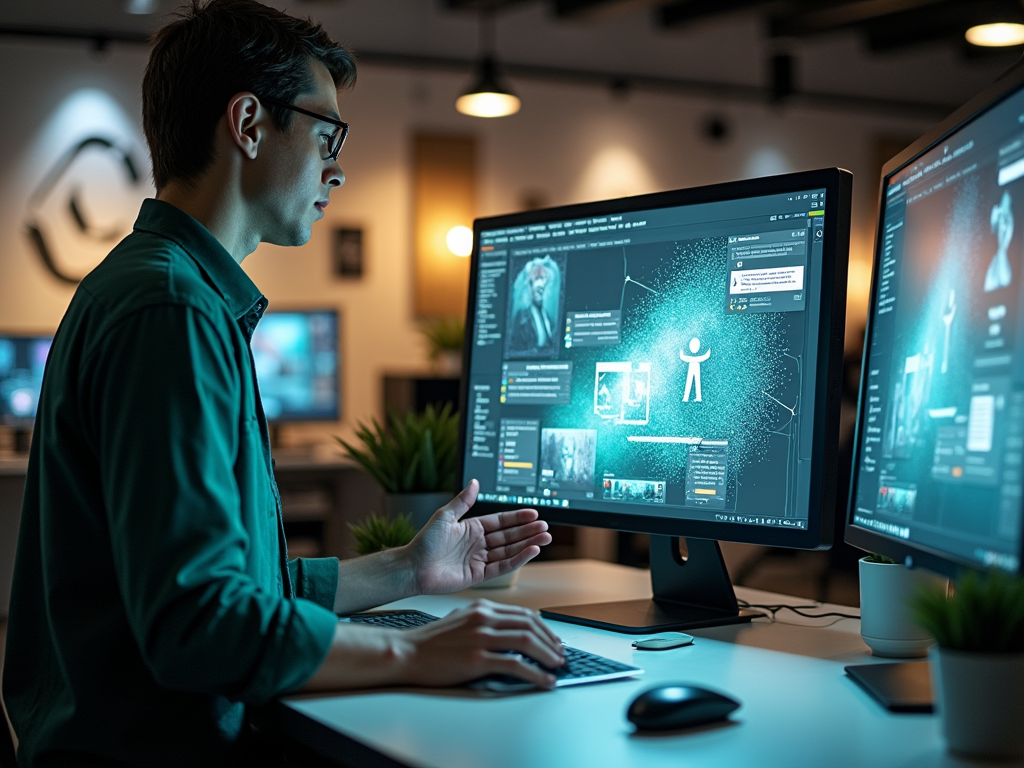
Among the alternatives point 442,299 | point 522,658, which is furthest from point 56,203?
point 522,658

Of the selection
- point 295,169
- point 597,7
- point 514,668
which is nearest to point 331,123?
point 295,169

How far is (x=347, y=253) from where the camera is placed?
22.0 ft

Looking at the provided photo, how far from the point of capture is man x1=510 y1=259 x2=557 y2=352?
1.59 metres

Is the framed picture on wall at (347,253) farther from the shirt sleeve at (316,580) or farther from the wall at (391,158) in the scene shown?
the shirt sleeve at (316,580)

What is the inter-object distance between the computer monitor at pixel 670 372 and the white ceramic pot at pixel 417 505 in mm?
159

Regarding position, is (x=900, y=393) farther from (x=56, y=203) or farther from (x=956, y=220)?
(x=56, y=203)

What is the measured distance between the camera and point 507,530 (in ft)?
5.15

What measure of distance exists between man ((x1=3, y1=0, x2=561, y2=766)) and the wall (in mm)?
4203

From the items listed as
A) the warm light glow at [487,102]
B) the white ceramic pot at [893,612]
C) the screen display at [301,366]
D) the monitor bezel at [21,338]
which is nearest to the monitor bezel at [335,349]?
the screen display at [301,366]

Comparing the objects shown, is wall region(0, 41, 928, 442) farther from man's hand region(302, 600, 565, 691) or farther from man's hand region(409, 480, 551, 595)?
man's hand region(302, 600, 565, 691)

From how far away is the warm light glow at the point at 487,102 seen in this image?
555 cm

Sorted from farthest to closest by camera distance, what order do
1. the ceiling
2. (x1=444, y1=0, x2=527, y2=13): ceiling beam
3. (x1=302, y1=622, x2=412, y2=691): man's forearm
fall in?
(x1=444, y1=0, x2=527, y2=13): ceiling beam
the ceiling
(x1=302, y1=622, x2=412, y2=691): man's forearm

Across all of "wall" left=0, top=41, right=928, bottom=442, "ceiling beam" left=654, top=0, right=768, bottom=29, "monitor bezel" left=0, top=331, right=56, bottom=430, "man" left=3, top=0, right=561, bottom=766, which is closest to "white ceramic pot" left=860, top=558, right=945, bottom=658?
"man" left=3, top=0, right=561, bottom=766

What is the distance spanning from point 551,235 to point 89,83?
5.43 meters
